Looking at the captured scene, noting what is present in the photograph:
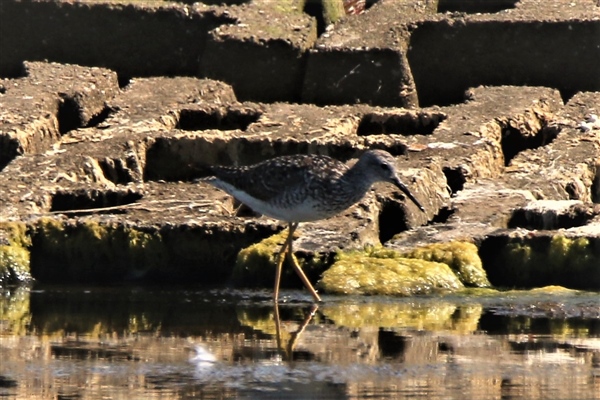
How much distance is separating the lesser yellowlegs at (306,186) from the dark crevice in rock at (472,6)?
18.6 feet

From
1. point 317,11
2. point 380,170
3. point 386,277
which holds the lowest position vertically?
point 386,277

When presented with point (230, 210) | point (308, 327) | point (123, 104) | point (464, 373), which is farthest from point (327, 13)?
point (464, 373)

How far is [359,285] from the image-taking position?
958 centimetres

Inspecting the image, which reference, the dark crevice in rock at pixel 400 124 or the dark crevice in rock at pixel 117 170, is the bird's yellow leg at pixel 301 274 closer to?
the dark crevice in rock at pixel 117 170

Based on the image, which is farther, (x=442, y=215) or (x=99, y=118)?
(x=99, y=118)

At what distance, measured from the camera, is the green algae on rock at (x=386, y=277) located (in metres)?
9.58

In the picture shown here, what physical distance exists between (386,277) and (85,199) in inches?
79.3

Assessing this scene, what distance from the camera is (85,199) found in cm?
1053

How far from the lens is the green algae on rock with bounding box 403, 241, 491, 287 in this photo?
9.74m

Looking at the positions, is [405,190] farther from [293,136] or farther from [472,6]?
[472,6]

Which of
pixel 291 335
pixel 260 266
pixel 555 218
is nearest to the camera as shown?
pixel 291 335

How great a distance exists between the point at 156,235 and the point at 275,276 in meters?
0.76

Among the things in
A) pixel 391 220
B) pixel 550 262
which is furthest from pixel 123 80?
pixel 550 262

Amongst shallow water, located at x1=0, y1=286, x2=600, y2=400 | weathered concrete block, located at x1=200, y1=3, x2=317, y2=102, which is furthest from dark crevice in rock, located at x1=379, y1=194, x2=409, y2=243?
weathered concrete block, located at x1=200, y1=3, x2=317, y2=102
